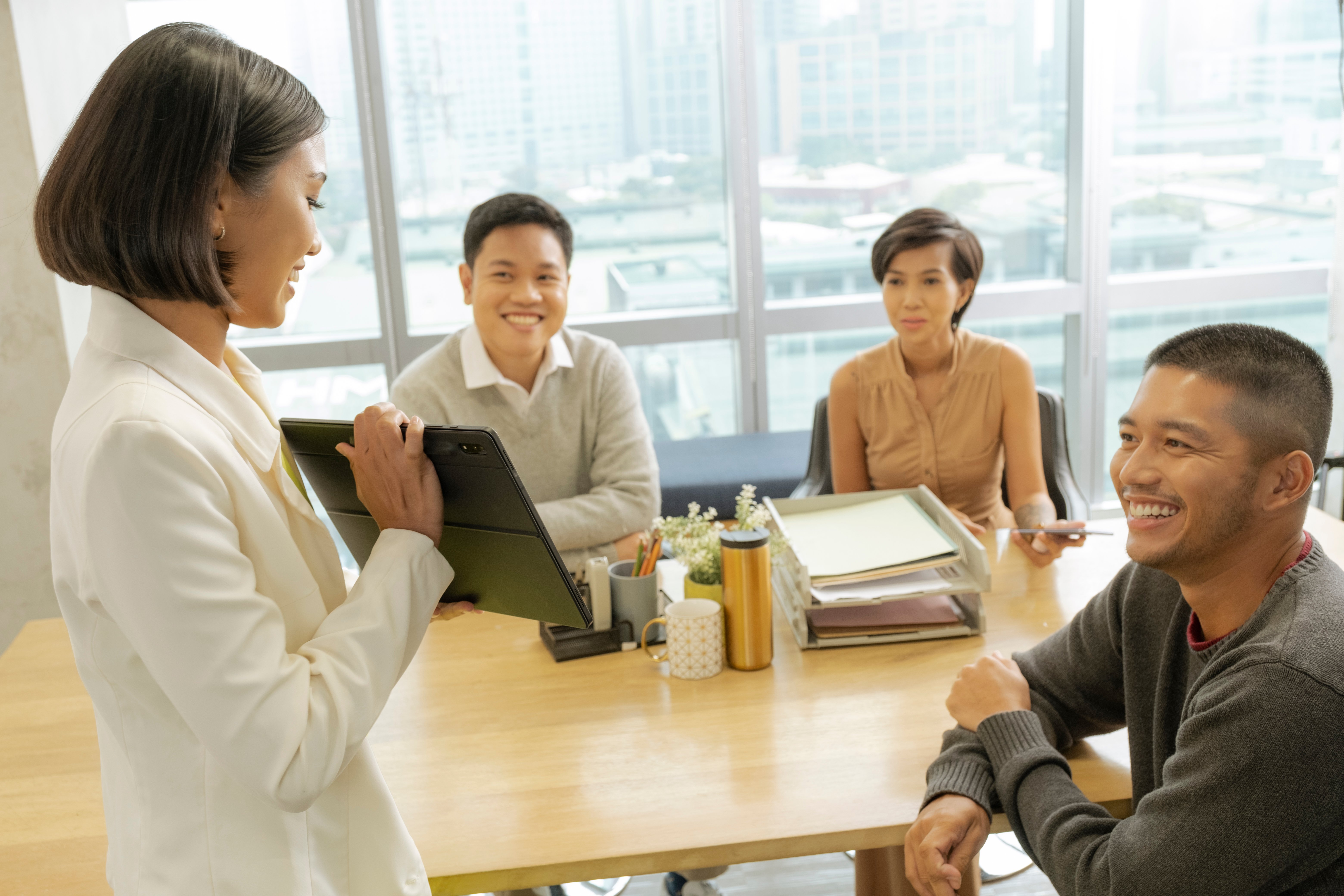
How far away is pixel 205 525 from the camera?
2.88ft

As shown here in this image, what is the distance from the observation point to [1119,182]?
4512 millimetres

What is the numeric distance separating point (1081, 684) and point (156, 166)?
4.13 ft

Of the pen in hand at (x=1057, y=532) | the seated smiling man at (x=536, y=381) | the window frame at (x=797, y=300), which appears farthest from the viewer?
the window frame at (x=797, y=300)

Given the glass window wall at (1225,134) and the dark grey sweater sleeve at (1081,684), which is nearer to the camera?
the dark grey sweater sleeve at (1081,684)

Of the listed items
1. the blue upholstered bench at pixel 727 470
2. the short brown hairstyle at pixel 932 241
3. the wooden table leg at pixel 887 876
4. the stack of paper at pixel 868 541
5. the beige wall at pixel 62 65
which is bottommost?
the wooden table leg at pixel 887 876

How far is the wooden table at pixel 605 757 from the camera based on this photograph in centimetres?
129

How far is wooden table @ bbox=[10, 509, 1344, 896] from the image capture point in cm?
129

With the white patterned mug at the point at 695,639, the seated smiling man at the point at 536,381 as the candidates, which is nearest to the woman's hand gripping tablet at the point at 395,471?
the white patterned mug at the point at 695,639

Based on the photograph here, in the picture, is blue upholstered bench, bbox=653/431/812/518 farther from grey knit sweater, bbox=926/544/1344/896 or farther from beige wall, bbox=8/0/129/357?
grey knit sweater, bbox=926/544/1344/896

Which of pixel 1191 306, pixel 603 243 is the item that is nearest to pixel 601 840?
pixel 603 243

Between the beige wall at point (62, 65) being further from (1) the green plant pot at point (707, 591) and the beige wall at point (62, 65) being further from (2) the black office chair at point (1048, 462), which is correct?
(1) the green plant pot at point (707, 591)

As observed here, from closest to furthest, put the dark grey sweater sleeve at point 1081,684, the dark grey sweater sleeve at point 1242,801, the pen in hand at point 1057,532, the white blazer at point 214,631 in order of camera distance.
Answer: the white blazer at point 214,631 → the dark grey sweater sleeve at point 1242,801 → the dark grey sweater sleeve at point 1081,684 → the pen in hand at point 1057,532

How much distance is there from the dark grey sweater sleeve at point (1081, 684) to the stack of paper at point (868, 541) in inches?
13.0

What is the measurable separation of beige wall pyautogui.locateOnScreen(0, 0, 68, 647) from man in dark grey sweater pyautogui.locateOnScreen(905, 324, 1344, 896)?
3.16m
